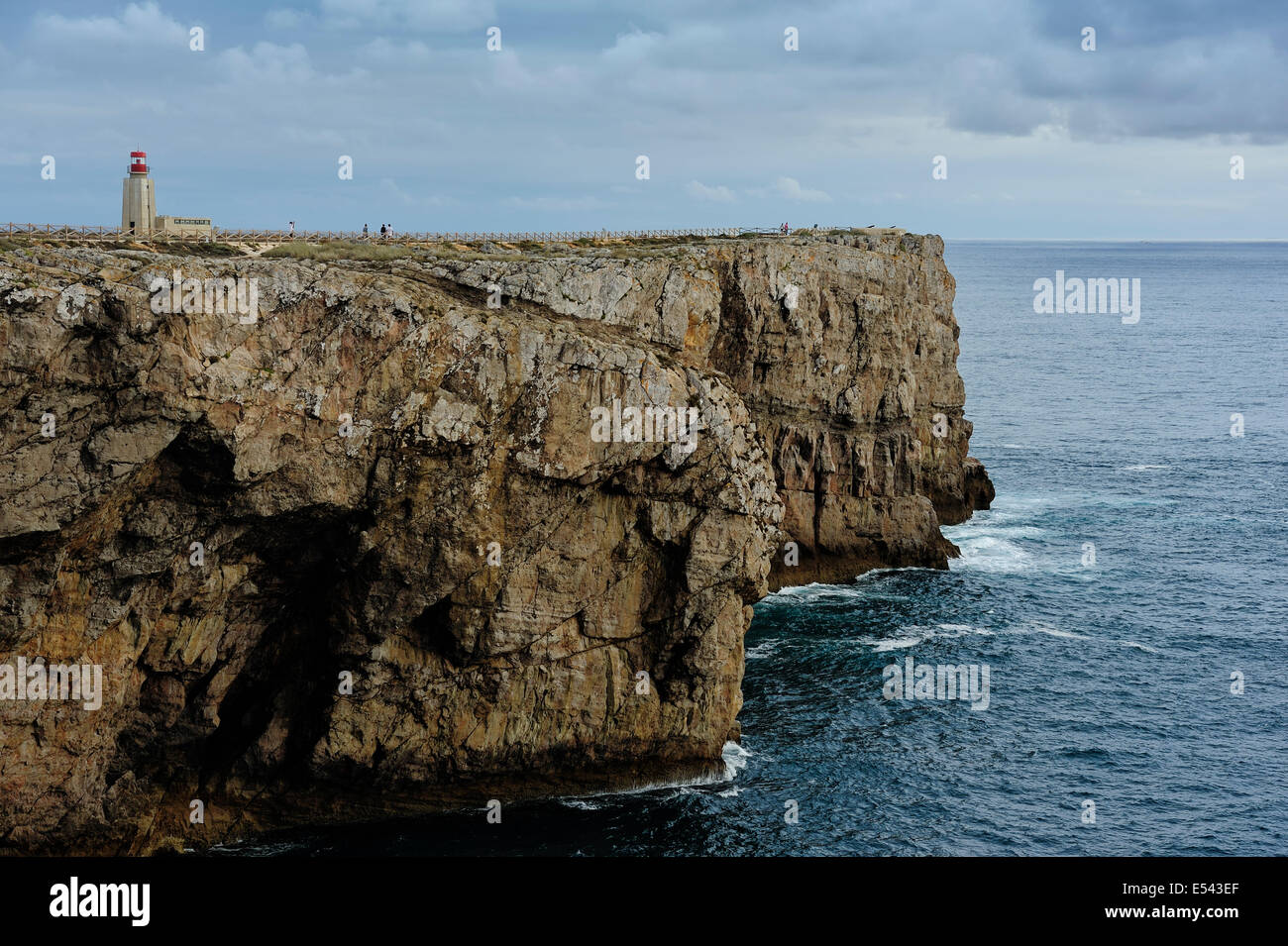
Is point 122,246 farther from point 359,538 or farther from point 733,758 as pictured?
point 733,758

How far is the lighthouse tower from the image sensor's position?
63.3 meters

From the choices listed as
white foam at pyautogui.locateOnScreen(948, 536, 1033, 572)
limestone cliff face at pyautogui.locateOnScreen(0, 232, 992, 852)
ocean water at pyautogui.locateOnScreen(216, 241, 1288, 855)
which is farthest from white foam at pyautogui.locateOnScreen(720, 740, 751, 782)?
white foam at pyautogui.locateOnScreen(948, 536, 1033, 572)

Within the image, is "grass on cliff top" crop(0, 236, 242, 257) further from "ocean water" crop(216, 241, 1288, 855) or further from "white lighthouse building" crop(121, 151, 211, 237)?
"ocean water" crop(216, 241, 1288, 855)

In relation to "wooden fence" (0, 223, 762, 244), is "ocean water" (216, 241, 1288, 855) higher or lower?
lower

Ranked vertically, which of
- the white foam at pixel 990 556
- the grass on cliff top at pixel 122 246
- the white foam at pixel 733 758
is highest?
the grass on cliff top at pixel 122 246

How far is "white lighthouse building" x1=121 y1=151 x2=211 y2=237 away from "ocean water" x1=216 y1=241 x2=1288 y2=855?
102ft

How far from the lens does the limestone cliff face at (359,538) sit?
44844 mm

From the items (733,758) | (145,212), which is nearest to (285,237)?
(145,212)

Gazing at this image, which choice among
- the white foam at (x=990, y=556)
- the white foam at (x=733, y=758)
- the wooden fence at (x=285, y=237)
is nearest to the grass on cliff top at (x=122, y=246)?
the wooden fence at (x=285, y=237)

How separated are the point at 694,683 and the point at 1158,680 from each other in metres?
28.3

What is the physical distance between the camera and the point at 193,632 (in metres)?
50.6

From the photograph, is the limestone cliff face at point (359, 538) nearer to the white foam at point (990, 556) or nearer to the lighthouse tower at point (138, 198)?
the lighthouse tower at point (138, 198)

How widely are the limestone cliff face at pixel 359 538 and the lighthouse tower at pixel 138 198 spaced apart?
542 inches

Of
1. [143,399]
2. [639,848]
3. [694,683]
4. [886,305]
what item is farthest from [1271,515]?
[143,399]
